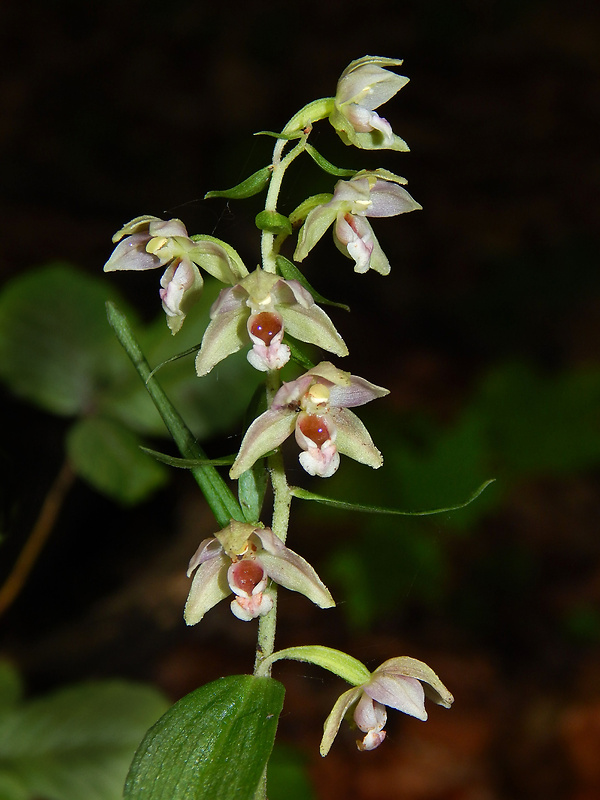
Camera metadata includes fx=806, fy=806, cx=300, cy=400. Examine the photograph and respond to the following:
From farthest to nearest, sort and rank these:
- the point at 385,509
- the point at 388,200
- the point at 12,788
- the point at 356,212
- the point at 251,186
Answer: the point at 12,788 < the point at 388,200 < the point at 356,212 < the point at 251,186 < the point at 385,509

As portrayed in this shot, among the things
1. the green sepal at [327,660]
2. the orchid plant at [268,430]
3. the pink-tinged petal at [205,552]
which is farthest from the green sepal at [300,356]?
the green sepal at [327,660]

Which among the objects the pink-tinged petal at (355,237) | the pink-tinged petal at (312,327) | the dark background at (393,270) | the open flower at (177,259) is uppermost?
the open flower at (177,259)

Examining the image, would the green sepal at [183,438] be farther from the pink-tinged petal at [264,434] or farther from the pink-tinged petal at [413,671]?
the pink-tinged petal at [413,671]

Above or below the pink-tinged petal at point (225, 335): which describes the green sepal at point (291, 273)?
above

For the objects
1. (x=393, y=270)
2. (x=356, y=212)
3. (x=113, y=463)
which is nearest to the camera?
(x=356, y=212)

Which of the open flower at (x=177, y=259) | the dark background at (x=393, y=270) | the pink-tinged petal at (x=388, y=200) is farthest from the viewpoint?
the dark background at (x=393, y=270)

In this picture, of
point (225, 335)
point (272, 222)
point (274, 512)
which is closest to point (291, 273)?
point (272, 222)

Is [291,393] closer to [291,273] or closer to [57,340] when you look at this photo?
[291,273]

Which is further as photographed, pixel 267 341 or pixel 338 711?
pixel 338 711
